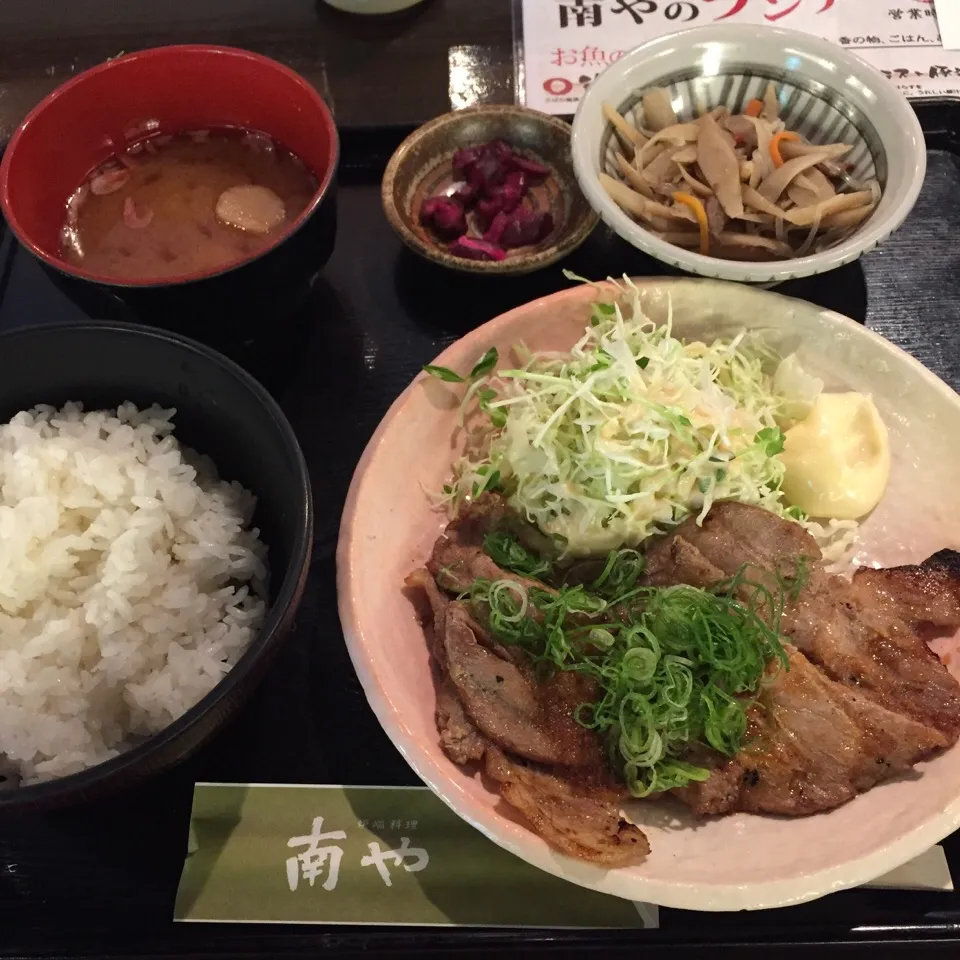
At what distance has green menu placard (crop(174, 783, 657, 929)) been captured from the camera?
1.41 metres

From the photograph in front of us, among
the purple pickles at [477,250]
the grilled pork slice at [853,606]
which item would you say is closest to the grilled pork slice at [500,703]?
the grilled pork slice at [853,606]

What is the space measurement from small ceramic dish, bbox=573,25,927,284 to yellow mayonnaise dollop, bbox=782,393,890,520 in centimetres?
35

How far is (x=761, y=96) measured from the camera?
2270 millimetres

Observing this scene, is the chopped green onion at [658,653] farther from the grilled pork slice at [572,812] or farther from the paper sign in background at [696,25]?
the paper sign in background at [696,25]

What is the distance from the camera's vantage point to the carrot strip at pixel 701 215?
2021 mm

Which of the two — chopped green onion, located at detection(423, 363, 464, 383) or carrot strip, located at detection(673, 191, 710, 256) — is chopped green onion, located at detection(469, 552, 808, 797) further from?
carrot strip, located at detection(673, 191, 710, 256)

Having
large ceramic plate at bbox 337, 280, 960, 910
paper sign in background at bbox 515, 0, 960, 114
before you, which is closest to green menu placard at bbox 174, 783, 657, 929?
large ceramic plate at bbox 337, 280, 960, 910

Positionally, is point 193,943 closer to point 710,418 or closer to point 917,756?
point 917,756

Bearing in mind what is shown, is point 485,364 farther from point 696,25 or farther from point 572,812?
point 696,25

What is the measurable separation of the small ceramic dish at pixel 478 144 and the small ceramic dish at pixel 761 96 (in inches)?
6.0

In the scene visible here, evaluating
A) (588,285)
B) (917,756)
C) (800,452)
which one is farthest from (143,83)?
(917,756)

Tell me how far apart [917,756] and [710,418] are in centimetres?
76

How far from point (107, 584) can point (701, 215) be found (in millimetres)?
1598

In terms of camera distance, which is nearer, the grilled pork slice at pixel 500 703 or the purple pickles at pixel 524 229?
the grilled pork slice at pixel 500 703
